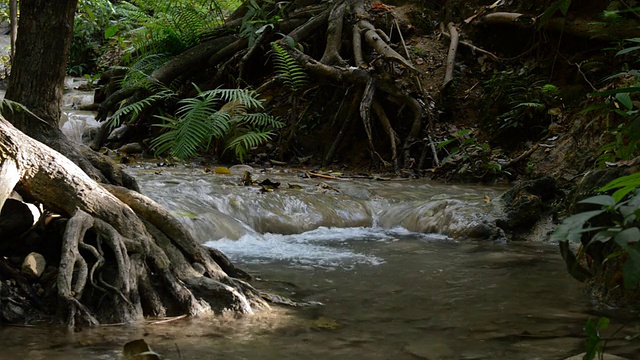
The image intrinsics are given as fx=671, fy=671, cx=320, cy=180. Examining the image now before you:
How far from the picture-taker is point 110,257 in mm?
3381

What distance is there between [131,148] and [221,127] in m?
1.65

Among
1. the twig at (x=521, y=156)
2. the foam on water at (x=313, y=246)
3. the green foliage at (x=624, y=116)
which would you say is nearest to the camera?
the green foliage at (x=624, y=116)

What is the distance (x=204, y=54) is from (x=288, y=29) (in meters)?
1.51

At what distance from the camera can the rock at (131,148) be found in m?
10.3

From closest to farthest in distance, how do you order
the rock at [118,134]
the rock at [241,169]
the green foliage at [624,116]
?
the green foliage at [624,116]
the rock at [241,169]
the rock at [118,134]

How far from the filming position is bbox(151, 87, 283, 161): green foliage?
9.59 m

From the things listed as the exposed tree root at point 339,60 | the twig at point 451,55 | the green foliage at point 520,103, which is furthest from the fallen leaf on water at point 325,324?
the twig at point 451,55

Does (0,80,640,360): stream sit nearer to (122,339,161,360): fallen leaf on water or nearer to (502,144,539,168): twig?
(122,339,161,360): fallen leaf on water

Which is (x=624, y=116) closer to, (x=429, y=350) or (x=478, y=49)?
(x=429, y=350)

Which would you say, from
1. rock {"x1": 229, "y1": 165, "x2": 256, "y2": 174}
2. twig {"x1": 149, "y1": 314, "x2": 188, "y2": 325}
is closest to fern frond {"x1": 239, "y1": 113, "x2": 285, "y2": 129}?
rock {"x1": 229, "y1": 165, "x2": 256, "y2": 174}

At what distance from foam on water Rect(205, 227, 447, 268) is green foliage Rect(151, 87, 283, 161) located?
11.6ft

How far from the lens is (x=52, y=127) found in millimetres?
4184

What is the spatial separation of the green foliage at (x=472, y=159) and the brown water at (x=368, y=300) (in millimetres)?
1761

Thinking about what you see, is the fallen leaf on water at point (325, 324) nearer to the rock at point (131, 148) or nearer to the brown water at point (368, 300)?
the brown water at point (368, 300)
